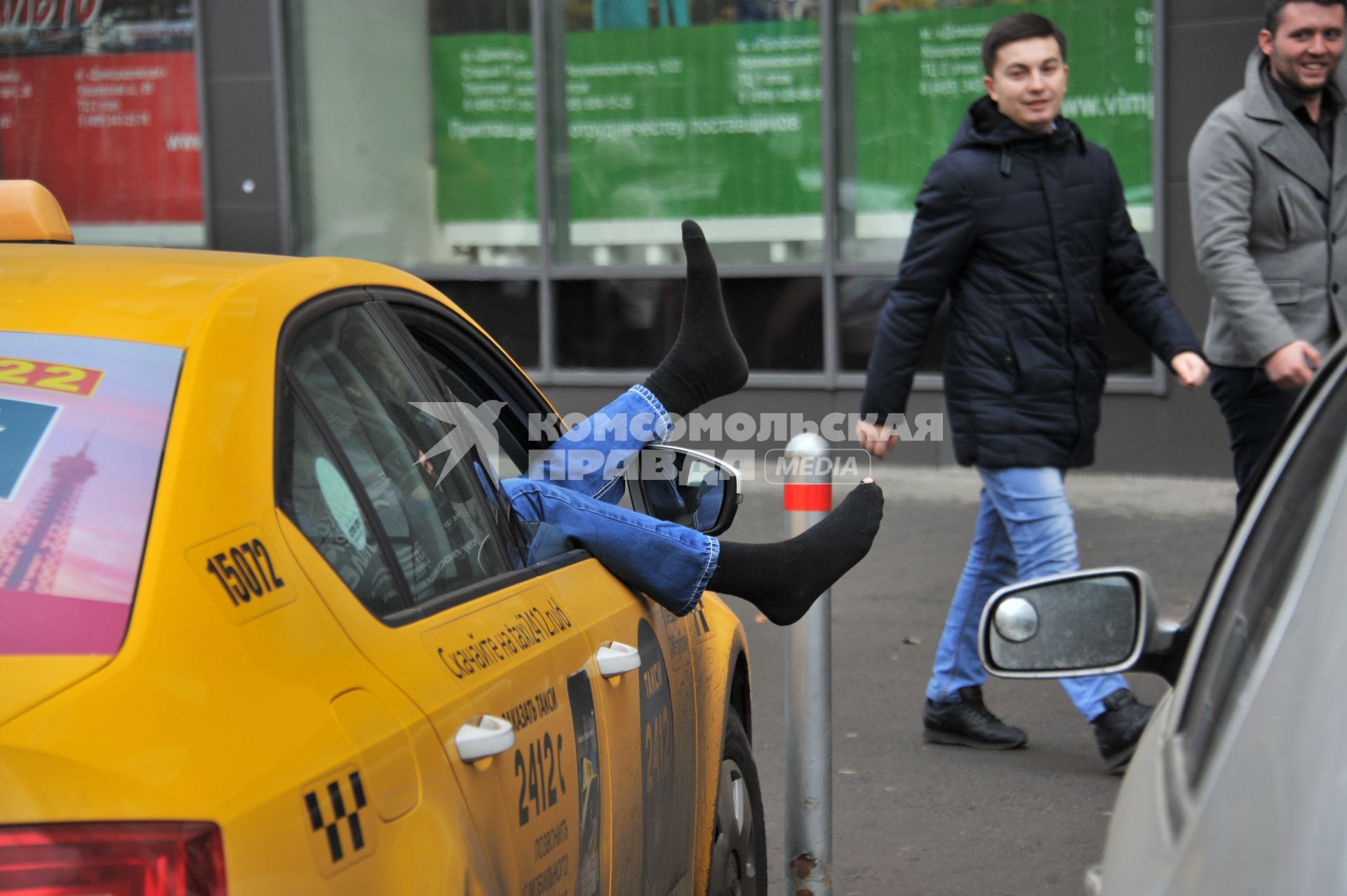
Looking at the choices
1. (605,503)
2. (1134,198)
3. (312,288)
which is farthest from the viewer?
(1134,198)

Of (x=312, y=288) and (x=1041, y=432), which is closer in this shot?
(x=312, y=288)

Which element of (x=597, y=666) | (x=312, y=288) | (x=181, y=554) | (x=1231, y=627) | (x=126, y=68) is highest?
(x=126, y=68)

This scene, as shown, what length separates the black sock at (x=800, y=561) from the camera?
321 cm

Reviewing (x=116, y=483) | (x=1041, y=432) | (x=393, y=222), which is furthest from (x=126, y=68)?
(x=116, y=483)

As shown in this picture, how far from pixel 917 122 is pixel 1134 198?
1470 millimetres

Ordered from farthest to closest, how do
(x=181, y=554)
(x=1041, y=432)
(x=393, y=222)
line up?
(x=393, y=222), (x=1041, y=432), (x=181, y=554)

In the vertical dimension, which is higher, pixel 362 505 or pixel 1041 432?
pixel 362 505

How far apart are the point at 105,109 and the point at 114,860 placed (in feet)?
37.6

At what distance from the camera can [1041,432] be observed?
489 centimetres

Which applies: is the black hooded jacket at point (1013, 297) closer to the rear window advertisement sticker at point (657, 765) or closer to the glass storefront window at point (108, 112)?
the rear window advertisement sticker at point (657, 765)

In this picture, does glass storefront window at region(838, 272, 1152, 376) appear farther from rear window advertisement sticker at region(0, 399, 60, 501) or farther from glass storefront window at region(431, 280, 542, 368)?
rear window advertisement sticker at region(0, 399, 60, 501)

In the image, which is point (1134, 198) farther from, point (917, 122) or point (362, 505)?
point (362, 505)

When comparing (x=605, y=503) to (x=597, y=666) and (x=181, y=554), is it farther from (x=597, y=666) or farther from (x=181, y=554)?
(x=181, y=554)

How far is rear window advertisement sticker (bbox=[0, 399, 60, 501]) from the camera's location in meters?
1.88
